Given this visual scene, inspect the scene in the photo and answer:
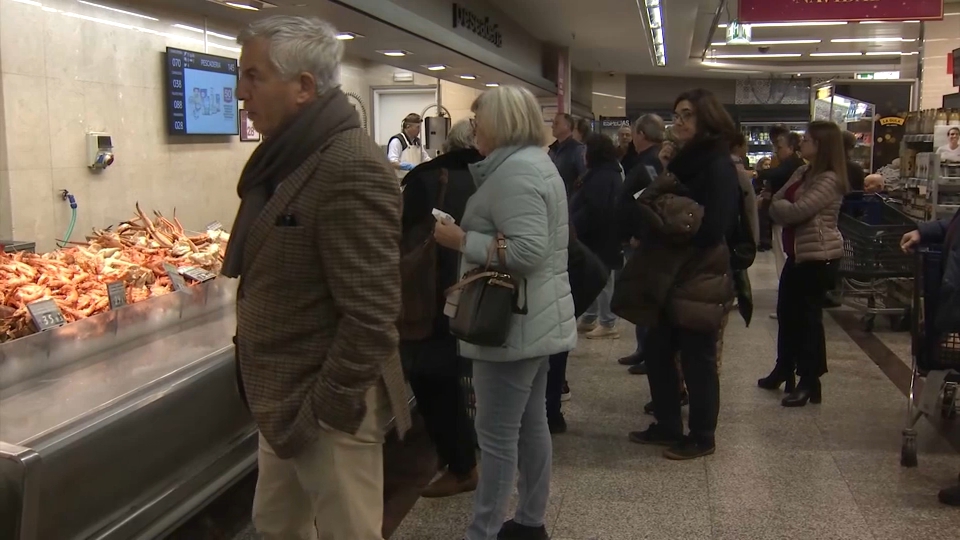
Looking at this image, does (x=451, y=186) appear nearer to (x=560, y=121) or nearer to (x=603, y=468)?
(x=603, y=468)

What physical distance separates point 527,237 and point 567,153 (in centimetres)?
410

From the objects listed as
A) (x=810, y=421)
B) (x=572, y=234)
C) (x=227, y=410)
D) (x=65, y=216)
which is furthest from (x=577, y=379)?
(x=65, y=216)

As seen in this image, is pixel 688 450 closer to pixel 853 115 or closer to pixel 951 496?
pixel 951 496

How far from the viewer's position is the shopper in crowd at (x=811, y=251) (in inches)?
180

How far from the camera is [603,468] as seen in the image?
385cm

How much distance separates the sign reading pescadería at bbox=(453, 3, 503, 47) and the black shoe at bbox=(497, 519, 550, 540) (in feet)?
19.2

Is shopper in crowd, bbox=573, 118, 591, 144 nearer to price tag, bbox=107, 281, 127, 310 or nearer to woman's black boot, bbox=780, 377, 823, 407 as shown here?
woman's black boot, bbox=780, 377, 823, 407

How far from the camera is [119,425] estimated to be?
2443mm

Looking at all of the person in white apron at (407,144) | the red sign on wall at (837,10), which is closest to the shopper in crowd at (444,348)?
the red sign on wall at (837,10)

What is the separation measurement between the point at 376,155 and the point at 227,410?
5.64ft

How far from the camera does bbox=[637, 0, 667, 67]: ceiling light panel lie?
9555 millimetres

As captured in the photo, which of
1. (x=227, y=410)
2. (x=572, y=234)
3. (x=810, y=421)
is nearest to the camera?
(x=227, y=410)

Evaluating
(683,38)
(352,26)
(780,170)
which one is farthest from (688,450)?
(683,38)

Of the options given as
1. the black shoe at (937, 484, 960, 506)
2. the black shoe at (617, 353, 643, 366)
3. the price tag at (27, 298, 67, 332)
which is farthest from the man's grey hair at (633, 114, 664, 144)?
the price tag at (27, 298, 67, 332)
